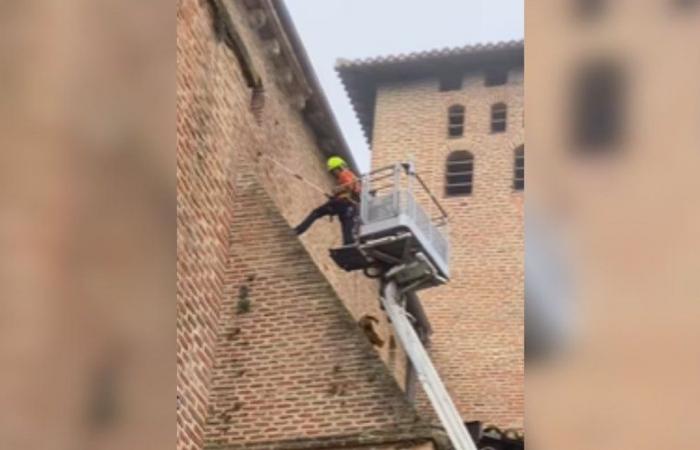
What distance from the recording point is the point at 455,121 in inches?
770

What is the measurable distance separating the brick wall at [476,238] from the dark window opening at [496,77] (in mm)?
112

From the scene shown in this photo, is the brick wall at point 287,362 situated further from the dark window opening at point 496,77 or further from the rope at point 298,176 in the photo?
the dark window opening at point 496,77

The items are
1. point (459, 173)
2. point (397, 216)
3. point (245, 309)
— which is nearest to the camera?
point (245, 309)

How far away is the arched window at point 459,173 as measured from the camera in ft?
62.2

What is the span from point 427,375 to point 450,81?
8.78m

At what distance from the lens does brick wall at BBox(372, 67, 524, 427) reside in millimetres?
17094

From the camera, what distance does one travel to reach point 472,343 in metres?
17.6

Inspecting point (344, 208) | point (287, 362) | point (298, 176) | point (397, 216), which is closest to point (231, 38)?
point (344, 208)

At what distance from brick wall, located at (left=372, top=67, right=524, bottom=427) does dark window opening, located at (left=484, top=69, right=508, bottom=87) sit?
0.11m
